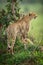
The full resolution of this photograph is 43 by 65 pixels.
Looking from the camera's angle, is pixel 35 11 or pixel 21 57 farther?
pixel 35 11

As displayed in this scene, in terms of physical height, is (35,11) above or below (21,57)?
above

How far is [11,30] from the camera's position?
2514 mm

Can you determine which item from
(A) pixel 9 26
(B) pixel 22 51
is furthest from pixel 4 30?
(B) pixel 22 51

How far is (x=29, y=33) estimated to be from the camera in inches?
102

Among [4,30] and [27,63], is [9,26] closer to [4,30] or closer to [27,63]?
[4,30]

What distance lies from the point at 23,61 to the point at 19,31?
0.24 metres

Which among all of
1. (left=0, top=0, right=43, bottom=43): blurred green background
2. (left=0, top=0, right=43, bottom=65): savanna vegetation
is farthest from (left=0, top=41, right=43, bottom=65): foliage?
(left=0, top=0, right=43, bottom=43): blurred green background

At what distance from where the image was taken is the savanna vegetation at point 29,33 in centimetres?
251

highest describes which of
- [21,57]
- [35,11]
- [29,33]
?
[35,11]

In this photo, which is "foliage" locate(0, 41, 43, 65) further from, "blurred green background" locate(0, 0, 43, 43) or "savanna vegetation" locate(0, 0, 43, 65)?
"blurred green background" locate(0, 0, 43, 43)

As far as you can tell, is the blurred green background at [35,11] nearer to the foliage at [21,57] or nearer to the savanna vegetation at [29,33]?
the savanna vegetation at [29,33]

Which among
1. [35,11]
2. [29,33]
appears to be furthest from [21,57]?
[35,11]

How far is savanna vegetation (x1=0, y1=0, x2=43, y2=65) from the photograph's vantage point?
251 cm

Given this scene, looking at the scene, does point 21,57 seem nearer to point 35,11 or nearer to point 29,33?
point 29,33
